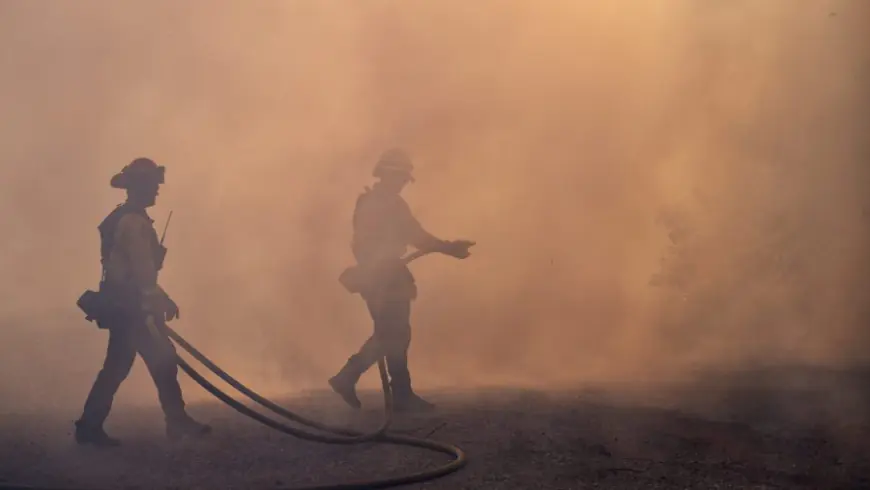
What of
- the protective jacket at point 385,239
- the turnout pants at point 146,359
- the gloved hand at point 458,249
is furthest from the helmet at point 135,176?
the gloved hand at point 458,249

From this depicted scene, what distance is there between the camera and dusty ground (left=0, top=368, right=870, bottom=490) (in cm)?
377

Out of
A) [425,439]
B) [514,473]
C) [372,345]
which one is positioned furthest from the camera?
[372,345]

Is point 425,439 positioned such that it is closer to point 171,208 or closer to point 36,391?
point 36,391

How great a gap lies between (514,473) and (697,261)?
484 centimetres

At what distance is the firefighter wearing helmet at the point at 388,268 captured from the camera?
613cm

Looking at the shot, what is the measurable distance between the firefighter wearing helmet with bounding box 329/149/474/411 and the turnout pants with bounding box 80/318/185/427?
1.29 m

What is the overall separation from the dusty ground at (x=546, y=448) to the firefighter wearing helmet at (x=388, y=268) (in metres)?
0.32

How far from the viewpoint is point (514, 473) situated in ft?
12.6

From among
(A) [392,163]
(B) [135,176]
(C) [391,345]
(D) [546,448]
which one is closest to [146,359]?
(B) [135,176]

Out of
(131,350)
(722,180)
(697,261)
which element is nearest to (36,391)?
(131,350)

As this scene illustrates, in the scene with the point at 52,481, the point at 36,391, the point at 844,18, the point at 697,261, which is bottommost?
the point at 52,481

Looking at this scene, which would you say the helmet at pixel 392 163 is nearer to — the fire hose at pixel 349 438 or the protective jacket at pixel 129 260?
the fire hose at pixel 349 438

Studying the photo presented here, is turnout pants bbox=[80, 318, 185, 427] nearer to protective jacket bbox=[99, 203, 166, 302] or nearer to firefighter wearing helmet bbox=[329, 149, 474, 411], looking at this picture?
protective jacket bbox=[99, 203, 166, 302]

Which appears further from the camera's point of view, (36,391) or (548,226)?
(548,226)
